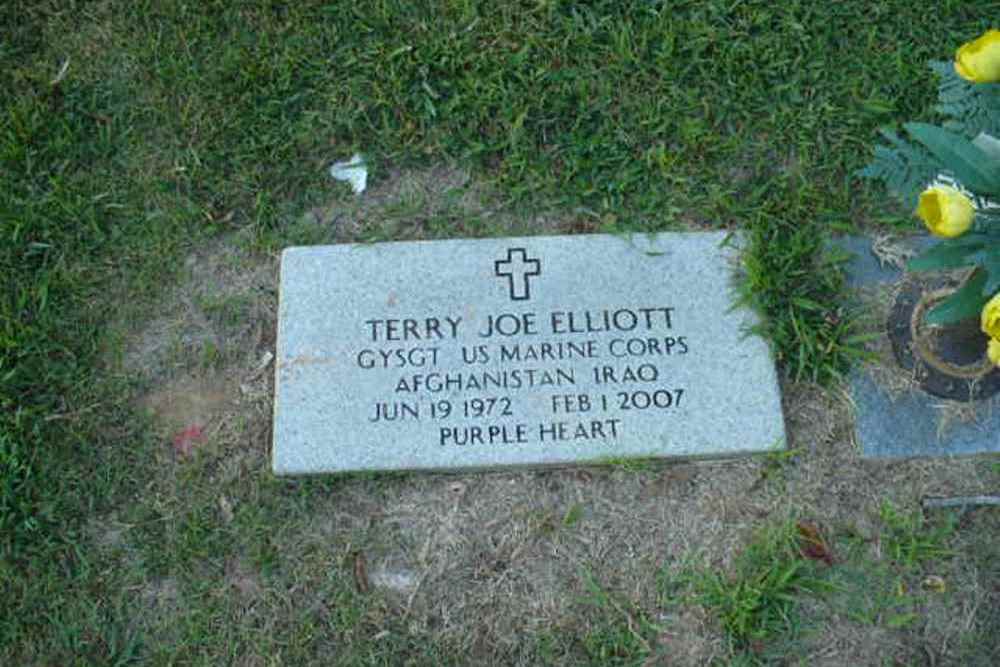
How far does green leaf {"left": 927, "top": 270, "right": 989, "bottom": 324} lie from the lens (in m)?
2.01

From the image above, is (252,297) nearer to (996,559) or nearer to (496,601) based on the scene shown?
(496,601)

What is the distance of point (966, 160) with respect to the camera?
1.83 metres

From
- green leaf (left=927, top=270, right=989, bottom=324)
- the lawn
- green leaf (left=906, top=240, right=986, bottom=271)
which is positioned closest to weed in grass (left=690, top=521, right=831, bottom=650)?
the lawn

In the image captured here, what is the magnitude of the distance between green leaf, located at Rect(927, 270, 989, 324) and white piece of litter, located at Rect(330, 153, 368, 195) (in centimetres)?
147

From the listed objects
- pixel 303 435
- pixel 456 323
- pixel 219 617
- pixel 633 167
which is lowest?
pixel 219 617

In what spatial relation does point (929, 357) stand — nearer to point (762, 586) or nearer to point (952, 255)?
point (952, 255)

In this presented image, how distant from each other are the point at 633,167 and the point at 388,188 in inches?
26.2

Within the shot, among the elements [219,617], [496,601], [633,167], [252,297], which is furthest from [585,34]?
[219,617]

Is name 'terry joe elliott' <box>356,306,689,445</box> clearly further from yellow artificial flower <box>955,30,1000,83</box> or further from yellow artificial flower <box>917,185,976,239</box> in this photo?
yellow artificial flower <box>955,30,1000,83</box>

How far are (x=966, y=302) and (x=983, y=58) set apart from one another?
20.9 inches

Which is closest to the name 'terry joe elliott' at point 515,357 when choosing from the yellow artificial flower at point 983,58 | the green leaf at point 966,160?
the green leaf at point 966,160

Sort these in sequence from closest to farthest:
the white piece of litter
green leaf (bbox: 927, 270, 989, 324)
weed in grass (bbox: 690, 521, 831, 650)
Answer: green leaf (bbox: 927, 270, 989, 324)
weed in grass (bbox: 690, 521, 831, 650)
the white piece of litter

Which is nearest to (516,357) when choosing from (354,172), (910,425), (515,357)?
(515,357)

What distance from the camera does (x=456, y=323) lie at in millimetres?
2447
